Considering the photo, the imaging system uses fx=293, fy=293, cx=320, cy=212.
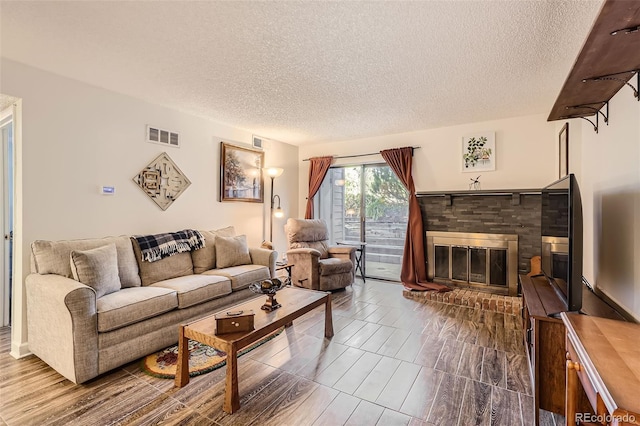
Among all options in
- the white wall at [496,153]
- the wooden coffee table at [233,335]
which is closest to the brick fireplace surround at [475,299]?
the white wall at [496,153]

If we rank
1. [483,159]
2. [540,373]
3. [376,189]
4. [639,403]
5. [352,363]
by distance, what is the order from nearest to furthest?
[639,403] → [540,373] → [352,363] → [483,159] → [376,189]

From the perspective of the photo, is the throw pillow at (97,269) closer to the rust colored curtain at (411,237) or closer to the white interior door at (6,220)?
the white interior door at (6,220)

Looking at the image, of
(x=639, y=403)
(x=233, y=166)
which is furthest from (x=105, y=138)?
(x=639, y=403)

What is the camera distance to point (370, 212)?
5.32m

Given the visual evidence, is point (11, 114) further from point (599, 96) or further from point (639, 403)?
point (599, 96)

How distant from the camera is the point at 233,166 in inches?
177

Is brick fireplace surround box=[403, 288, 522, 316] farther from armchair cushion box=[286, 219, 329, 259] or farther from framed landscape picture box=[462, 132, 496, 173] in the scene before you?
framed landscape picture box=[462, 132, 496, 173]

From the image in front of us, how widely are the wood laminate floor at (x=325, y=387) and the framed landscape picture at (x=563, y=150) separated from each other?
201 cm

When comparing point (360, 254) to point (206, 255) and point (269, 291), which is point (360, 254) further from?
point (269, 291)

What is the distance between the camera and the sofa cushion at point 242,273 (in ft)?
10.8

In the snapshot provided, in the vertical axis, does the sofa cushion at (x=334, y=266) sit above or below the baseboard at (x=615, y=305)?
below

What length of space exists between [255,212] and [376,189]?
217 centimetres

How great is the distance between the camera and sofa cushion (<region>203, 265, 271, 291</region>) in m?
3.29

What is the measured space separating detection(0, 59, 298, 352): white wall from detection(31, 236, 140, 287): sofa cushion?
189mm
